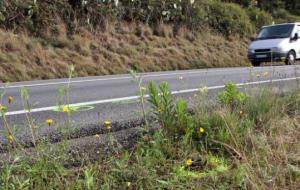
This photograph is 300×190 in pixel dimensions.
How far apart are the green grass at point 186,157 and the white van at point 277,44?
15.4 meters

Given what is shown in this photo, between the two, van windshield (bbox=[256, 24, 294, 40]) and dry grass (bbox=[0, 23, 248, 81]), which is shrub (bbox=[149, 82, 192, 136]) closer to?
dry grass (bbox=[0, 23, 248, 81])

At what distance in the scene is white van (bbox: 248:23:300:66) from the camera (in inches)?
798

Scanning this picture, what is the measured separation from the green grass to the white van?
15381mm

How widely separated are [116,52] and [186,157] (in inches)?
603

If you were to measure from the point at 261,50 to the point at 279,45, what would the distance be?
0.71 m

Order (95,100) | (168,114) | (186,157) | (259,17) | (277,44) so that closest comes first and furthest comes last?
(186,157) → (168,114) → (95,100) → (277,44) → (259,17)

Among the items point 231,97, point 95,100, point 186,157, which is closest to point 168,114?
point 186,157

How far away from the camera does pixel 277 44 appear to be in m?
20.3

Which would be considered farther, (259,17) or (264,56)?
(259,17)

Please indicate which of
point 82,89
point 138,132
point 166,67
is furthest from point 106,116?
point 166,67

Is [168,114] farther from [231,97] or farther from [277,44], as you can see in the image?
[277,44]

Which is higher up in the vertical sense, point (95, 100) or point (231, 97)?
point (231, 97)

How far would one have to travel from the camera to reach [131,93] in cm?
903

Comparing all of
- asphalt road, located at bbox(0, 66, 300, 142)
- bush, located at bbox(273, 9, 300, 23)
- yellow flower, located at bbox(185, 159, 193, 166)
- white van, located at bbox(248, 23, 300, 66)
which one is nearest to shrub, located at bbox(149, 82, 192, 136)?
yellow flower, located at bbox(185, 159, 193, 166)
